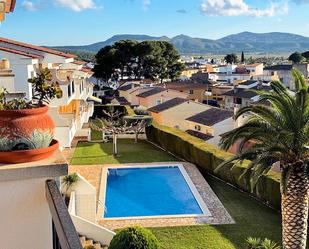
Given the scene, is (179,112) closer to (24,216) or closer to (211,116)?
(211,116)

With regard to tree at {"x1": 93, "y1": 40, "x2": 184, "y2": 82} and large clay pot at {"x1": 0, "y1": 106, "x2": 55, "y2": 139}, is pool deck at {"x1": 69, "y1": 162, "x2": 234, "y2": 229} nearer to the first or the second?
large clay pot at {"x1": 0, "y1": 106, "x2": 55, "y2": 139}

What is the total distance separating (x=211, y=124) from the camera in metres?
35.0

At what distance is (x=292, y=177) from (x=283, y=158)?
684mm

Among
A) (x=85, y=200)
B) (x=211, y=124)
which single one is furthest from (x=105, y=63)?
(x=85, y=200)

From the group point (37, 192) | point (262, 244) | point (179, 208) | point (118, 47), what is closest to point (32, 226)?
point (37, 192)

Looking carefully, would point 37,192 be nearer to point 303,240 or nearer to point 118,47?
point 303,240

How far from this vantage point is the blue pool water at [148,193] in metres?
20.4

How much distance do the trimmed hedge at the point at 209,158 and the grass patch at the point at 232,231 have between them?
2.65 ft

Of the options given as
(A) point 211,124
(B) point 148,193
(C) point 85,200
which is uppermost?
(A) point 211,124

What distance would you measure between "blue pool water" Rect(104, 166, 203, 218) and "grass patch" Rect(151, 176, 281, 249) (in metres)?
2.07

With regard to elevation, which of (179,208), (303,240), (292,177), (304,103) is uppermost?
(304,103)

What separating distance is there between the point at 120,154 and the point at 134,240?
70.5ft

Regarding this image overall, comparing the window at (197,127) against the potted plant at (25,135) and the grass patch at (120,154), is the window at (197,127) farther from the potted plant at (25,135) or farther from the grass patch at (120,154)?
the potted plant at (25,135)

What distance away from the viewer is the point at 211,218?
18703 mm
